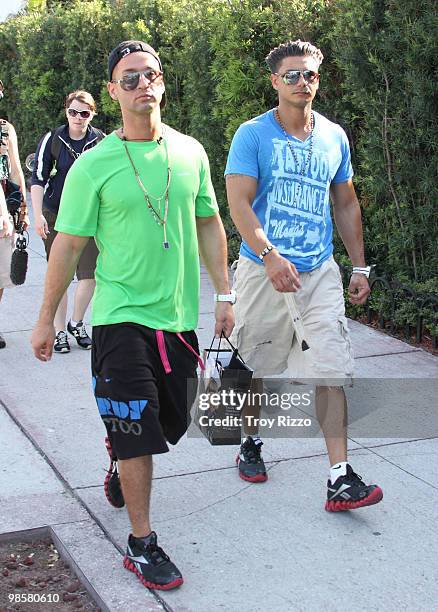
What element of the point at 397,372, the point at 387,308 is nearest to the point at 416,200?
the point at 387,308

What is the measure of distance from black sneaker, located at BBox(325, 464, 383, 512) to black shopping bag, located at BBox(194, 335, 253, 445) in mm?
480

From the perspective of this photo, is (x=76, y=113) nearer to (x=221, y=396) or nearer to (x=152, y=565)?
(x=221, y=396)

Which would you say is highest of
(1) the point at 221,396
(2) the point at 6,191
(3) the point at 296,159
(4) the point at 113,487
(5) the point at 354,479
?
(3) the point at 296,159

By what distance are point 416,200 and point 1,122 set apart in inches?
116

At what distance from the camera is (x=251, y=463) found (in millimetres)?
4516

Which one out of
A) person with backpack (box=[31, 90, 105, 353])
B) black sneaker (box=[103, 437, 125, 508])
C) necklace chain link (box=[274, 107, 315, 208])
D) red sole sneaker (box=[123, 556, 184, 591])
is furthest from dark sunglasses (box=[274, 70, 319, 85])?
person with backpack (box=[31, 90, 105, 353])

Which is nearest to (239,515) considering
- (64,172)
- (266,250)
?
(266,250)

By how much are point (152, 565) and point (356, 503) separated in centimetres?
96

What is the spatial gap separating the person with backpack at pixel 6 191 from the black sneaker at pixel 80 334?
481 mm

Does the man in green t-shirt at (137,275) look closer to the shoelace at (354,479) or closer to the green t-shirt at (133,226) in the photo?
the green t-shirt at (133,226)

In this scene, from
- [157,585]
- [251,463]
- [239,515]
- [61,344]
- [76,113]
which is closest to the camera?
[157,585]

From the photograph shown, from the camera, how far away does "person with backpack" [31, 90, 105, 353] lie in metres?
6.41

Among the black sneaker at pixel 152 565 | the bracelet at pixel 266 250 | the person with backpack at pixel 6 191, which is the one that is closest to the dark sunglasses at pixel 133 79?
the bracelet at pixel 266 250

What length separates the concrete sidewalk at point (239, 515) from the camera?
354cm
